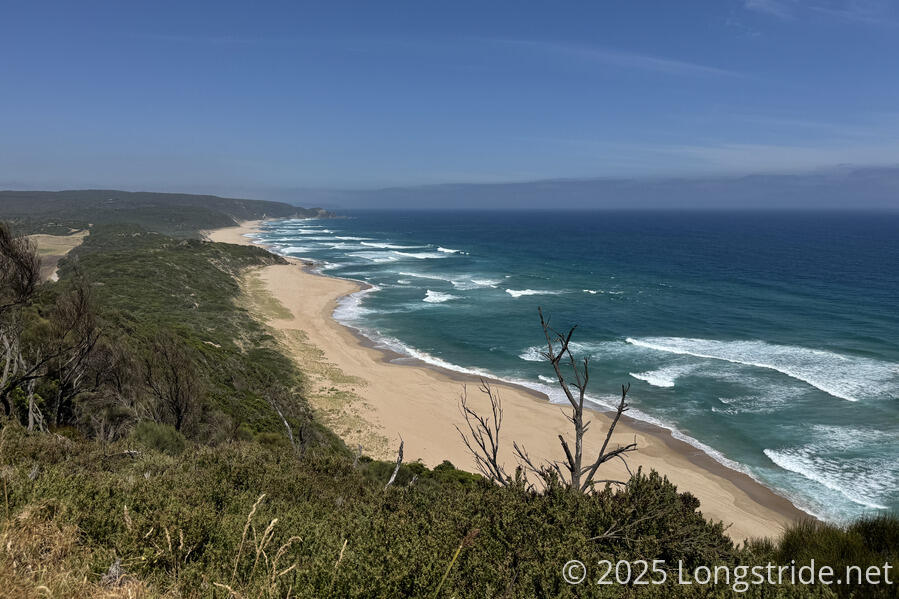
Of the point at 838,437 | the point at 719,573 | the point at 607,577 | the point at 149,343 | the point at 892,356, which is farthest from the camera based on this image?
the point at 892,356

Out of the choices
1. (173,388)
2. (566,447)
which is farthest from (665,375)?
(173,388)

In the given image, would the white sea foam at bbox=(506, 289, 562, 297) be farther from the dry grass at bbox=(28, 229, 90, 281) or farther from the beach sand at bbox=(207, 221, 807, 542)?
the dry grass at bbox=(28, 229, 90, 281)

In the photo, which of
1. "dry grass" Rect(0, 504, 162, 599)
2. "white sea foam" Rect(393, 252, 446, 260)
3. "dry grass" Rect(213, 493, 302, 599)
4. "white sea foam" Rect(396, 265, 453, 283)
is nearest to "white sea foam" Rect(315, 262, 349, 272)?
"white sea foam" Rect(396, 265, 453, 283)

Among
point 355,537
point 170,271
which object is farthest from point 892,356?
point 170,271

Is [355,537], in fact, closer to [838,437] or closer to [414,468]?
[414,468]

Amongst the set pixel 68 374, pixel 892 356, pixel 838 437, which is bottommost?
Result: pixel 838 437

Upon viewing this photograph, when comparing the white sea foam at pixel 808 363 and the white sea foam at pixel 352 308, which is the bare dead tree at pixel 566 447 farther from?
the white sea foam at pixel 352 308
